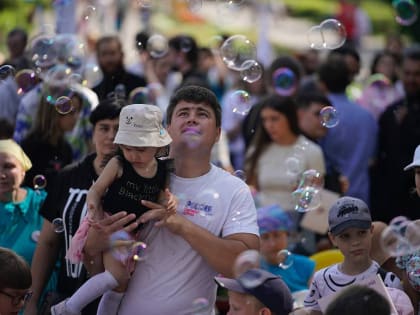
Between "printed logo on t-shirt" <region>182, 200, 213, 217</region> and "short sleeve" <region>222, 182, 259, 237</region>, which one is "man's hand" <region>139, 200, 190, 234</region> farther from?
"short sleeve" <region>222, 182, 259, 237</region>

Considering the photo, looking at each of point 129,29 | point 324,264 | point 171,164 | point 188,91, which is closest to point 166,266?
point 171,164

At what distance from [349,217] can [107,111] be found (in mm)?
1597

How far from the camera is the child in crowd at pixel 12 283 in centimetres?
487

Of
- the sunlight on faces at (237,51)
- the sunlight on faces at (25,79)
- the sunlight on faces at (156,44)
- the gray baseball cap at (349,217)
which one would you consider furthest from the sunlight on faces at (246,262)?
the sunlight on faces at (156,44)

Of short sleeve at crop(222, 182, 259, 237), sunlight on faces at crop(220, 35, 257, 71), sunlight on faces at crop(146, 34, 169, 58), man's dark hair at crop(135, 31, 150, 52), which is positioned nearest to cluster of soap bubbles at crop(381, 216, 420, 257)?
short sleeve at crop(222, 182, 259, 237)

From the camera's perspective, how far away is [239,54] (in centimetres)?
732

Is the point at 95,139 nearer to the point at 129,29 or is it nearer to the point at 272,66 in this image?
the point at 272,66

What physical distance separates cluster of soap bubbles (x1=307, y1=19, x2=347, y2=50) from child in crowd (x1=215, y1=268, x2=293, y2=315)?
116 inches

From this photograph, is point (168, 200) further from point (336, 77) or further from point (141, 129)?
point (336, 77)

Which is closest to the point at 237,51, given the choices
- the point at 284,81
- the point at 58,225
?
the point at 284,81

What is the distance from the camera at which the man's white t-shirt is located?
4.89 m

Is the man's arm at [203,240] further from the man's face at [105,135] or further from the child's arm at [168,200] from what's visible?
the man's face at [105,135]

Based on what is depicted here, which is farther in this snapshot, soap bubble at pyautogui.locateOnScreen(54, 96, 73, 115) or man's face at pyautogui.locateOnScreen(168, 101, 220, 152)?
soap bubble at pyautogui.locateOnScreen(54, 96, 73, 115)

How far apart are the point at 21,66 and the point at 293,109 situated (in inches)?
89.5
